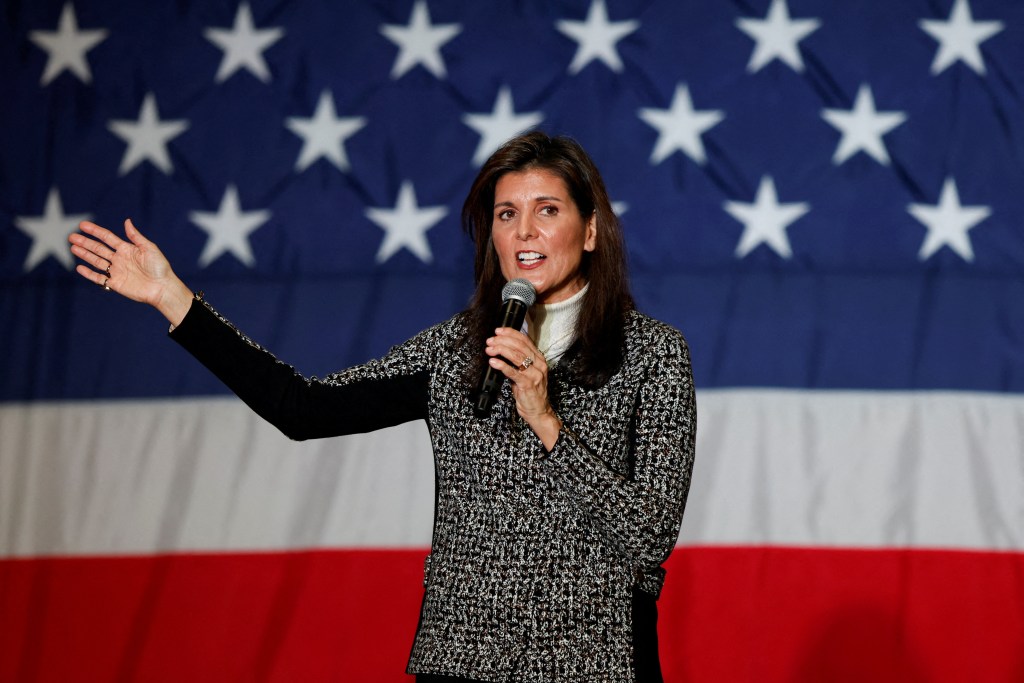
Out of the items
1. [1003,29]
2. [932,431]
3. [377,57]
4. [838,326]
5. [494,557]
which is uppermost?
[1003,29]

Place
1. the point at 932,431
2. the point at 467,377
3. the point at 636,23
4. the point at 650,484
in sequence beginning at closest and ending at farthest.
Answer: the point at 650,484 < the point at 467,377 < the point at 932,431 < the point at 636,23

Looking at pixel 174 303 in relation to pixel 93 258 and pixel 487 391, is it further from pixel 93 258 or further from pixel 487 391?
pixel 487 391

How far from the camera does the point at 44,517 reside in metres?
2.91

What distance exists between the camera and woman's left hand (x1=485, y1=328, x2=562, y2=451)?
A: 1259 millimetres

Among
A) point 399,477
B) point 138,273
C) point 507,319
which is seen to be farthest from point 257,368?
point 399,477

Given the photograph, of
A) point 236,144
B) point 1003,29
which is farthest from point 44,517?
point 1003,29

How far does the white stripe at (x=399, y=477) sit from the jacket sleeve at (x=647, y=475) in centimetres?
135

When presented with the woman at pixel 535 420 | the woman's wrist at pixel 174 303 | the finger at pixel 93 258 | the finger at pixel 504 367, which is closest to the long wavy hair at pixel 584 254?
the woman at pixel 535 420

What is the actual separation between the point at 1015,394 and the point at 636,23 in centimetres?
133

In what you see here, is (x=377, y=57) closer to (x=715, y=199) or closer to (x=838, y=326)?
(x=715, y=199)

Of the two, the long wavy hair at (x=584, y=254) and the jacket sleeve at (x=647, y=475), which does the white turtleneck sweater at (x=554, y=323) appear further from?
the jacket sleeve at (x=647, y=475)

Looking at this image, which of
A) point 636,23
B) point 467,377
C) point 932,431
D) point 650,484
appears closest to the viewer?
point 650,484

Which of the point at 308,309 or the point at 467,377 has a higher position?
the point at 308,309

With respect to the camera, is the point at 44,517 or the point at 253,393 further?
the point at 44,517
